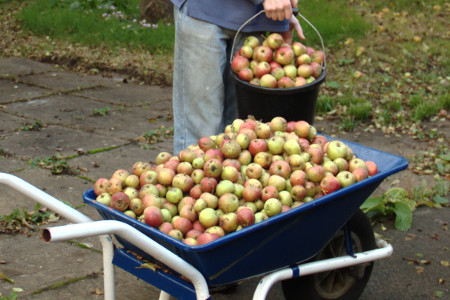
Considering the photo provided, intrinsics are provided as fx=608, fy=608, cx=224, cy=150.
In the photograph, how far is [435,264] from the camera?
11.9 feet

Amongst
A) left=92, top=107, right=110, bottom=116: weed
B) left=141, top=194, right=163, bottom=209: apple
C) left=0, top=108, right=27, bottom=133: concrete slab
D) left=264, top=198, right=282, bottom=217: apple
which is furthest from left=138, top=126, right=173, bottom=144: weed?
left=264, top=198, right=282, bottom=217: apple

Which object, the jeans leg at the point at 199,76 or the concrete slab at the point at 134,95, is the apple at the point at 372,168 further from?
the concrete slab at the point at 134,95

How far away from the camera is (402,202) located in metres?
4.12

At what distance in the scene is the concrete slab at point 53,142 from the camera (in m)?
5.12

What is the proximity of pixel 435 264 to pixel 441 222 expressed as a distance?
0.61 meters

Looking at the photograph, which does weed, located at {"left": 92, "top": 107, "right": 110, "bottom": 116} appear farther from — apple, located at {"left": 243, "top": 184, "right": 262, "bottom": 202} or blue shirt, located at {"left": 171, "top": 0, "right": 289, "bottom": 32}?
apple, located at {"left": 243, "top": 184, "right": 262, "bottom": 202}

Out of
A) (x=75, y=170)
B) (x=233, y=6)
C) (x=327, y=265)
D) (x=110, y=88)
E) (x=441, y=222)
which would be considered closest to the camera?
(x=327, y=265)

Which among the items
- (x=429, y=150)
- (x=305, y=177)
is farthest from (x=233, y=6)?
(x=429, y=150)

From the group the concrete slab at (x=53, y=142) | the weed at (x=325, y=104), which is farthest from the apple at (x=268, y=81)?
the weed at (x=325, y=104)

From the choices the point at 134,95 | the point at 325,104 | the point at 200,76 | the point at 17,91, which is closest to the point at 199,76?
the point at 200,76

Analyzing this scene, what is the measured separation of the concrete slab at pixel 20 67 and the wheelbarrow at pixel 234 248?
6.02 m

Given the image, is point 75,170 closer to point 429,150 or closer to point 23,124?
point 23,124

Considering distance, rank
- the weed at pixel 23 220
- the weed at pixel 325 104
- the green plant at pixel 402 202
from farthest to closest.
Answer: the weed at pixel 325 104 → the green plant at pixel 402 202 → the weed at pixel 23 220

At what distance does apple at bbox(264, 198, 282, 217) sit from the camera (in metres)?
2.38
